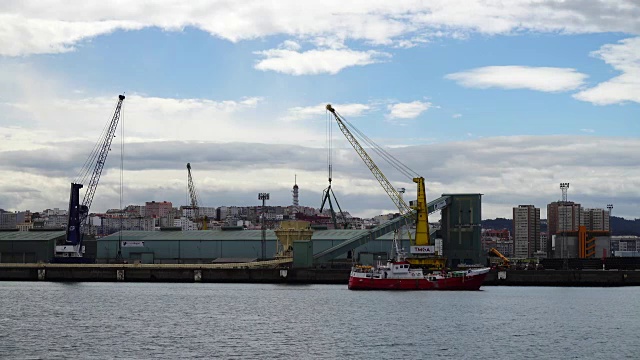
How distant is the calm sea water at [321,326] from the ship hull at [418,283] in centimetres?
707

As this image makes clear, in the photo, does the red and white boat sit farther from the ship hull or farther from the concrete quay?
the concrete quay

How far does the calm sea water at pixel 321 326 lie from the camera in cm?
7338

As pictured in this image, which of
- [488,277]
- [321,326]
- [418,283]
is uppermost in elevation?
[418,283]

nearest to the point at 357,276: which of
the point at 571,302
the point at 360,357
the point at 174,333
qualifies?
the point at 571,302

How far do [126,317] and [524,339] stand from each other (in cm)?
4213

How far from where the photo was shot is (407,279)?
148750mm

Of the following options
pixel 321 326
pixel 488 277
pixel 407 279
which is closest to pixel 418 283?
pixel 407 279

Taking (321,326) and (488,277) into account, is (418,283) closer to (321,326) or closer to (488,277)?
(488,277)

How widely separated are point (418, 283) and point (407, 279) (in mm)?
1848

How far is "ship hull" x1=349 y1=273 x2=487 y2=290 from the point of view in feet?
488

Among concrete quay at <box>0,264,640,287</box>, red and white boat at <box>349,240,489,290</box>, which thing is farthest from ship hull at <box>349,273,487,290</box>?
concrete quay at <box>0,264,640,287</box>

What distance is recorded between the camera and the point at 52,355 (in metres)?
69.7

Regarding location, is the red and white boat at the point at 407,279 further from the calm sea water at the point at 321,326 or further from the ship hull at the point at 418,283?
the calm sea water at the point at 321,326

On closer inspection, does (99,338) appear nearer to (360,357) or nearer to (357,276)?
(360,357)
